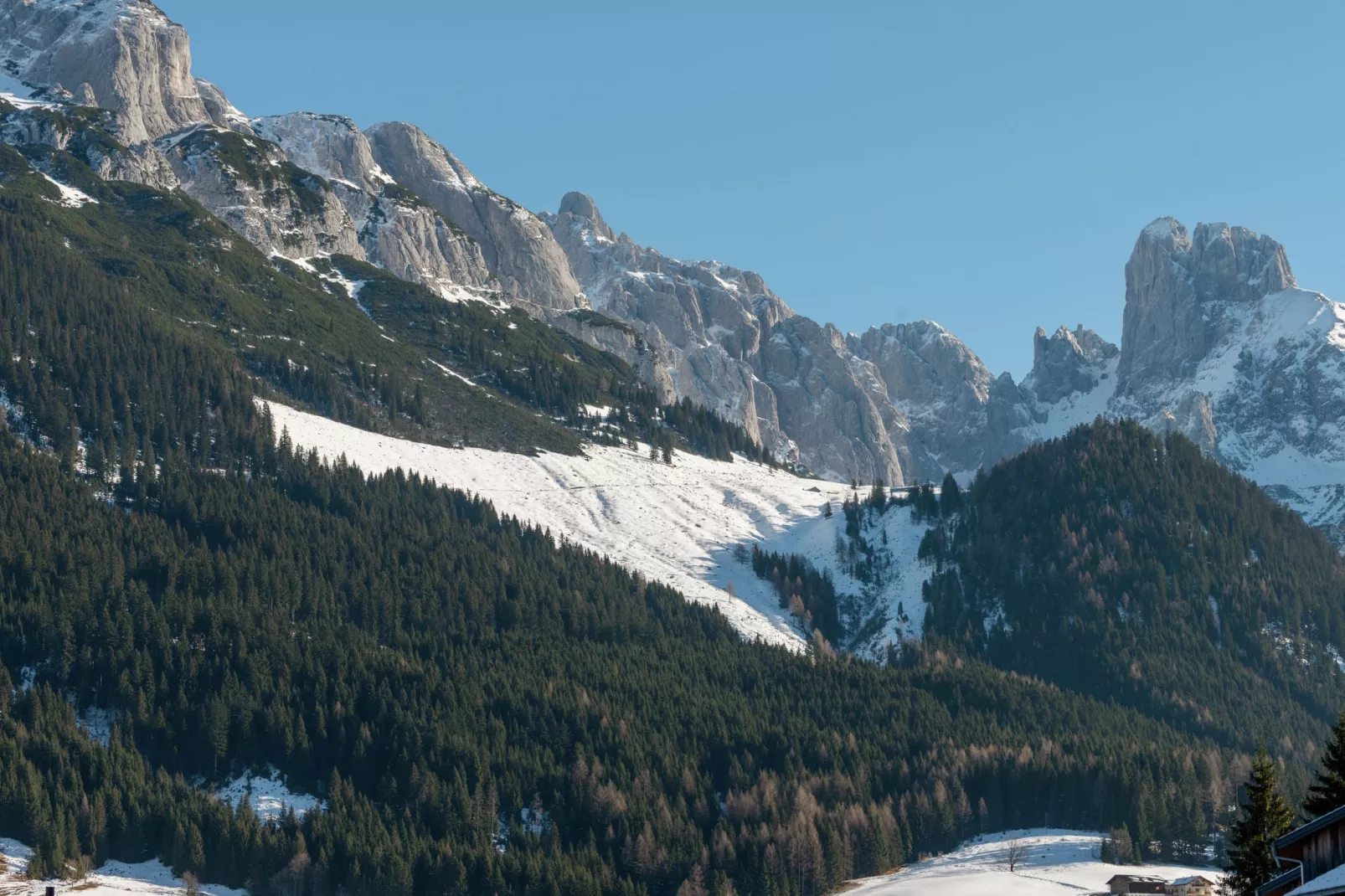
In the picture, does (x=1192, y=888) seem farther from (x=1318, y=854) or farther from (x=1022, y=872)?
(x=1318, y=854)

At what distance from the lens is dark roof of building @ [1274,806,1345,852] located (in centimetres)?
4694

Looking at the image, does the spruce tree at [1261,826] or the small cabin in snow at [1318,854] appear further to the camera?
the spruce tree at [1261,826]

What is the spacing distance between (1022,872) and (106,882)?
86839mm

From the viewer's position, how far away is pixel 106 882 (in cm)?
15375

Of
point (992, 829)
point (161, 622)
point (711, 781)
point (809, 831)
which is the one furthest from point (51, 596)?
point (992, 829)

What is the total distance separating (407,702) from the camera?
622ft

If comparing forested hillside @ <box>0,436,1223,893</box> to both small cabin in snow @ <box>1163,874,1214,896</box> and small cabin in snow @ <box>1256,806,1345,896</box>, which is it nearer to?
small cabin in snow @ <box>1163,874,1214,896</box>

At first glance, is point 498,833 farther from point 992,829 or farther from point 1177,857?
point 1177,857

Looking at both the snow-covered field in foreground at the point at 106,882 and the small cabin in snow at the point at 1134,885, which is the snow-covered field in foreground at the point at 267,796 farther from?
the small cabin in snow at the point at 1134,885

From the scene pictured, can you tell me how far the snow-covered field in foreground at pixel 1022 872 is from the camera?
158275mm

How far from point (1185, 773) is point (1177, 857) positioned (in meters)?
12.9

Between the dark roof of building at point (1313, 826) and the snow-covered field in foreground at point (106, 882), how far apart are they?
122 meters

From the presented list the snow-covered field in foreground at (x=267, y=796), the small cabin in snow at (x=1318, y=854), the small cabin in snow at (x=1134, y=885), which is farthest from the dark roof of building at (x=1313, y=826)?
the snow-covered field in foreground at (x=267, y=796)

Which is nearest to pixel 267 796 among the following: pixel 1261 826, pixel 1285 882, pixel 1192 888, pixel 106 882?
pixel 106 882
